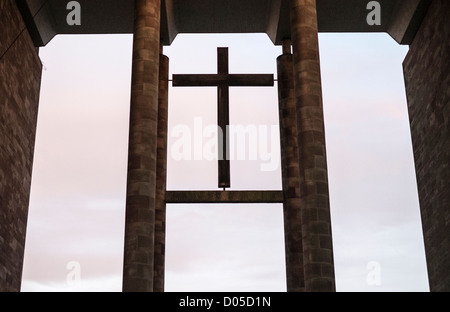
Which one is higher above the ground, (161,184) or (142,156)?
(161,184)

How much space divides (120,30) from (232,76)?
20.6 feet

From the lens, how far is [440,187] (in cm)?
2666

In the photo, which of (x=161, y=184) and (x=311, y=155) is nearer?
(x=311, y=155)

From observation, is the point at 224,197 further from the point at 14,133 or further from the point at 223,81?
the point at 14,133

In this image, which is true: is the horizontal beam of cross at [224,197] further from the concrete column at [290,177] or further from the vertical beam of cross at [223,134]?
the concrete column at [290,177]

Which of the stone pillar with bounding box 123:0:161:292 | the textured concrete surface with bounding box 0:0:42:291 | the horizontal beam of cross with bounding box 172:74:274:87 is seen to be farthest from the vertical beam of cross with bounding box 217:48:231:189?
the textured concrete surface with bounding box 0:0:42:291

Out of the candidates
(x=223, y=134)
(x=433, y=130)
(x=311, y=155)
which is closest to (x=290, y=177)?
(x=223, y=134)

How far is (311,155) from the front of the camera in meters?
20.7

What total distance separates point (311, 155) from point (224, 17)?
11.8m

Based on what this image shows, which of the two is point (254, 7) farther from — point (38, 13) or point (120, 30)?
point (38, 13)

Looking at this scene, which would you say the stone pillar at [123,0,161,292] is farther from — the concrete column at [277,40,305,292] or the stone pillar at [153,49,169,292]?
the concrete column at [277,40,305,292]

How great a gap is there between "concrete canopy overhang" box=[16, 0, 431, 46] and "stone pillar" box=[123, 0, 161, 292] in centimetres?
452

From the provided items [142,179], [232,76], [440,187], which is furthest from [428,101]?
[142,179]

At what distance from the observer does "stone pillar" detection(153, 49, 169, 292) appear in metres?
26.7
